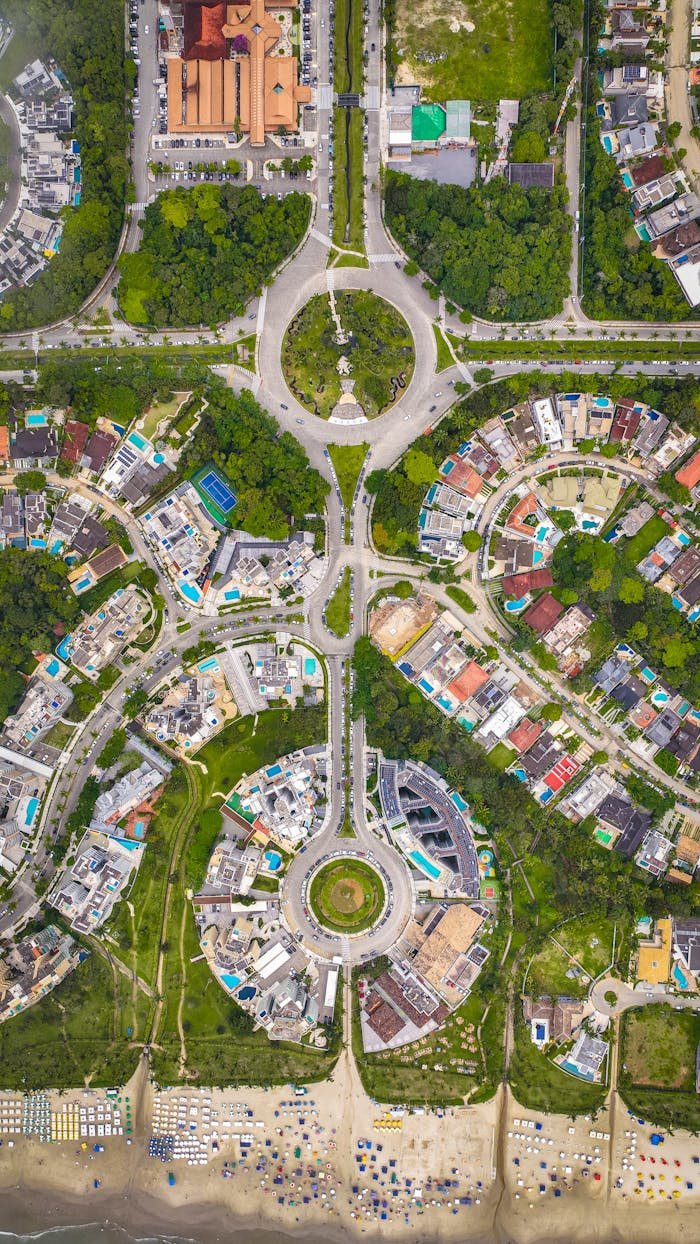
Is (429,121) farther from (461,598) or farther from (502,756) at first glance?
(502,756)

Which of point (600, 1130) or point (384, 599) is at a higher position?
point (384, 599)

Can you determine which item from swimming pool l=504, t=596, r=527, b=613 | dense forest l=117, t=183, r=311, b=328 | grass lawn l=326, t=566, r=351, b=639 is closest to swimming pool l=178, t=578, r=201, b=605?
grass lawn l=326, t=566, r=351, b=639

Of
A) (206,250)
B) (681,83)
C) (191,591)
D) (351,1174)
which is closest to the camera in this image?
(681,83)

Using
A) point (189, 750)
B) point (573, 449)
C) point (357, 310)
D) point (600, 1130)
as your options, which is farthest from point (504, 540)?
point (600, 1130)

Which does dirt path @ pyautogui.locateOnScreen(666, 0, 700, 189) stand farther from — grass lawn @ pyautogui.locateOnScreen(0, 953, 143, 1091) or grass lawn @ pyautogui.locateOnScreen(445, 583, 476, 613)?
grass lawn @ pyautogui.locateOnScreen(0, 953, 143, 1091)

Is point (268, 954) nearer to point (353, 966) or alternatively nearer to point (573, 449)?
point (353, 966)

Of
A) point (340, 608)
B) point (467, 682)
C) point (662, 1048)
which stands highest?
point (340, 608)

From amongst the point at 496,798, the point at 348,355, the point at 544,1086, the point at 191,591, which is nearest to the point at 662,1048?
the point at 544,1086
